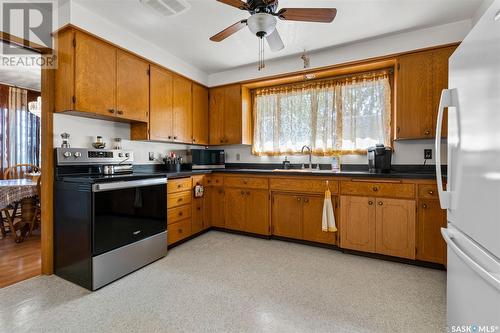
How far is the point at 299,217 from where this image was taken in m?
3.03

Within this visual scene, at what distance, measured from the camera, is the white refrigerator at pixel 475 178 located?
79cm

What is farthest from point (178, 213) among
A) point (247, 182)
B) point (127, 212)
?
point (247, 182)

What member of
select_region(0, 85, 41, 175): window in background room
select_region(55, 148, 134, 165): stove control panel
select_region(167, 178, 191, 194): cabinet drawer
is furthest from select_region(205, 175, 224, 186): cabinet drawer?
select_region(0, 85, 41, 175): window in background room

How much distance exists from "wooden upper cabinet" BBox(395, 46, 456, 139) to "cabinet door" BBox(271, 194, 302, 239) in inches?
57.1

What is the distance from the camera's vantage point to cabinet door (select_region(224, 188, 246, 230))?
339 cm

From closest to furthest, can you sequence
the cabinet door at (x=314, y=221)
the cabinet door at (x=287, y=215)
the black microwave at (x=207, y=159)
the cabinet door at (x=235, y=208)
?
the cabinet door at (x=314, y=221)
the cabinet door at (x=287, y=215)
the cabinet door at (x=235, y=208)
the black microwave at (x=207, y=159)

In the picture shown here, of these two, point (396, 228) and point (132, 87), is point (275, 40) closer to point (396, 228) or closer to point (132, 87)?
point (132, 87)

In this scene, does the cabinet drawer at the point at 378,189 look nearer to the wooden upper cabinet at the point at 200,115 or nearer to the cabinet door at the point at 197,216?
the cabinet door at the point at 197,216

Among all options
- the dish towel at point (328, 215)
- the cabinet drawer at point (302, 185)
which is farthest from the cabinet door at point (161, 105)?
the dish towel at point (328, 215)

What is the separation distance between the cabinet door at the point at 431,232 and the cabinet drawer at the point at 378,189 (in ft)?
0.54

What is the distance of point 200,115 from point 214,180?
1.14m

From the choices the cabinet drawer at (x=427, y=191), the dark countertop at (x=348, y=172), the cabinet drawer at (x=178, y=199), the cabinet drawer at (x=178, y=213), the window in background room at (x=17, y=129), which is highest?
Result: the window in background room at (x=17, y=129)

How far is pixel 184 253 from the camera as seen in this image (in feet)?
9.11

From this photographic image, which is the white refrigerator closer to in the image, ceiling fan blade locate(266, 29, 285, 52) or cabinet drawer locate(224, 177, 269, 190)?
ceiling fan blade locate(266, 29, 285, 52)
